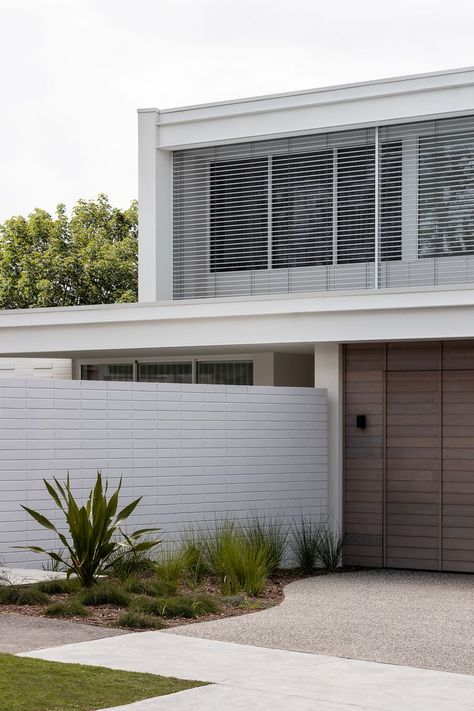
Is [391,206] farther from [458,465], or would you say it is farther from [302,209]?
[458,465]

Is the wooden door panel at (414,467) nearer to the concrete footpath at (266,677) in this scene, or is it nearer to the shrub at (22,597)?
the shrub at (22,597)

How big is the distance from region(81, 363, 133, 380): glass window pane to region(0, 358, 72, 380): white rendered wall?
13.6 inches

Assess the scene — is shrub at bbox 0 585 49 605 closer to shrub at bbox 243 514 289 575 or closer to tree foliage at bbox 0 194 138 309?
shrub at bbox 243 514 289 575

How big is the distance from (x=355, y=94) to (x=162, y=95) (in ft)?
56.4

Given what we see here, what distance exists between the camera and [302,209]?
59.1 feet

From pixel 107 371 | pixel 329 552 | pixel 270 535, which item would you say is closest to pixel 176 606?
pixel 270 535

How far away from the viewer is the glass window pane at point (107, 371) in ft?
61.1

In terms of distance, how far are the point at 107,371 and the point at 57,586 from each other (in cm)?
798

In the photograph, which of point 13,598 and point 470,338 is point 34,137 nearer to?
point 470,338

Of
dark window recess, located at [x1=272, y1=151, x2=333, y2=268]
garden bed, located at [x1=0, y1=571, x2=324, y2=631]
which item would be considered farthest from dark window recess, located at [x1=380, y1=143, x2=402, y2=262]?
garden bed, located at [x1=0, y1=571, x2=324, y2=631]

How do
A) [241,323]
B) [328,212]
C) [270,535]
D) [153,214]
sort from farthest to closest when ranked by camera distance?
[153,214]
[328,212]
[241,323]
[270,535]

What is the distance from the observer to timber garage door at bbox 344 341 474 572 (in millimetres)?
15023

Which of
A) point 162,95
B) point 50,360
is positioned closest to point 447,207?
point 50,360

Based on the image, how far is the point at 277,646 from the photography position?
9305 millimetres
